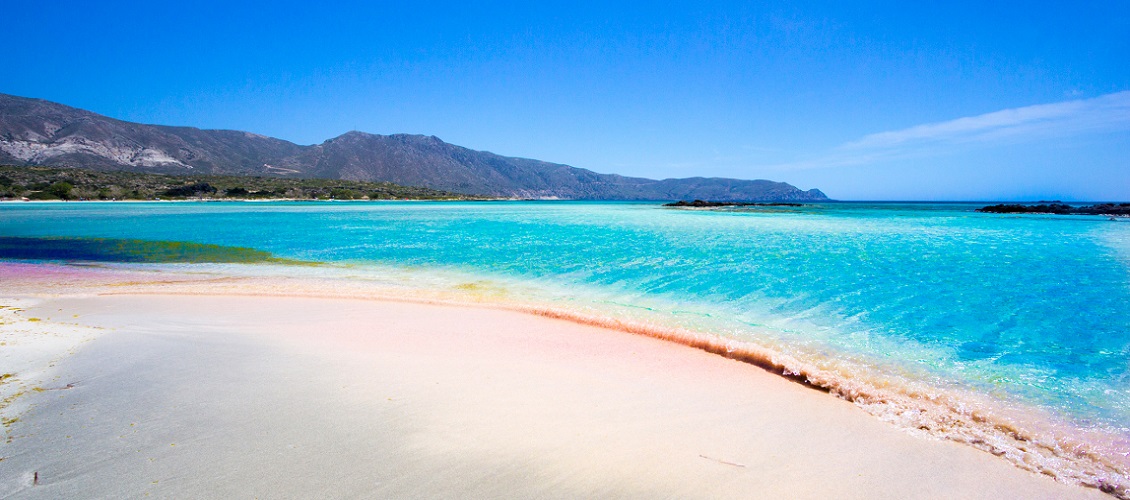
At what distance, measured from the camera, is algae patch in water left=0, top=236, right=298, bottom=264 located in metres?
16.4

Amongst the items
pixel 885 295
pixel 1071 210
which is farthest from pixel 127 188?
pixel 1071 210

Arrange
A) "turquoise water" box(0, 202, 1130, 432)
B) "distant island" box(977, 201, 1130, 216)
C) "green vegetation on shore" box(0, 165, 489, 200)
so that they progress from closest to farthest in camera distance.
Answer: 1. "turquoise water" box(0, 202, 1130, 432)
2. "distant island" box(977, 201, 1130, 216)
3. "green vegetation on shore" box(0, 165, 489, 200)

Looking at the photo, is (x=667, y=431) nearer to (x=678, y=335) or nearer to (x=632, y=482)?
(x=632, y=482)

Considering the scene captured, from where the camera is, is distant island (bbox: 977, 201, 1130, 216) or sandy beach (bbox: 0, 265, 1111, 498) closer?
sandy beach (bbox: 0, 265, 1111, 498)

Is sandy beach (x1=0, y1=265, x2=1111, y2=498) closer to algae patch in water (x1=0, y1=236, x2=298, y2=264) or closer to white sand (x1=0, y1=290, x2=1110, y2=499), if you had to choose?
white sand (x1=0, y1=290, x2=1110, y2=499)

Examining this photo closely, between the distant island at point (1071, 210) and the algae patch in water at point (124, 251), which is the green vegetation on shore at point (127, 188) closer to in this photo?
the algae patch in water at point (124, 251)

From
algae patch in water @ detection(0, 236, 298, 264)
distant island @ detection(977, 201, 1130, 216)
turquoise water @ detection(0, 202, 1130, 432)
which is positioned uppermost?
distant island @ detection(977, 201, 1130, 216)

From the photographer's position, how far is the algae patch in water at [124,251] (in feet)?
53.7

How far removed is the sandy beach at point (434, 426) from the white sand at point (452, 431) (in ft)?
0.06

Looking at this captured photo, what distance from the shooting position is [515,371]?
5305mm

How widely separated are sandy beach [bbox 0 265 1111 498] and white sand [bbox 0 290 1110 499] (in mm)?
18

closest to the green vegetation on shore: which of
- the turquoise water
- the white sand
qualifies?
the turquoise water

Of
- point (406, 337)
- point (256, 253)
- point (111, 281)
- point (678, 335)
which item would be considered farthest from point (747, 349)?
point (256, 253)

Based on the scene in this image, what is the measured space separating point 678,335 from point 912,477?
12.4 ft
